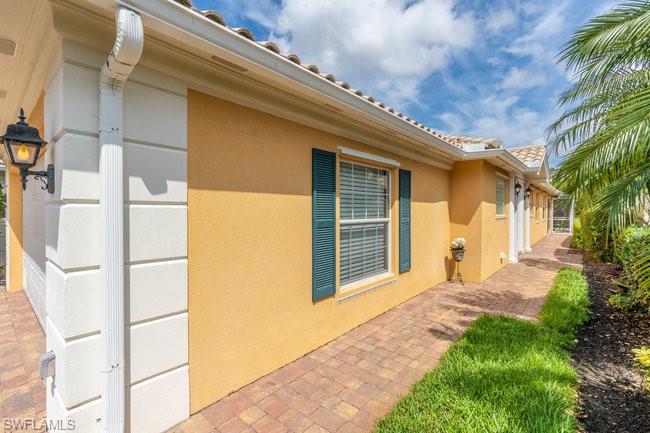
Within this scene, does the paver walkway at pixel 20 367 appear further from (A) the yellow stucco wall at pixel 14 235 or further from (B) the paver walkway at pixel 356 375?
(B) the paver walkway at pixel 356 375

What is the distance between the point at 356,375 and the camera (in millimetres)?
3488

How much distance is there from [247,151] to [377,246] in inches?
132

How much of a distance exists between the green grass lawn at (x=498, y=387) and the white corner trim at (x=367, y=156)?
10.1 feet

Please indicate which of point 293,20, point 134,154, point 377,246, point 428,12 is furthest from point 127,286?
point 428,12

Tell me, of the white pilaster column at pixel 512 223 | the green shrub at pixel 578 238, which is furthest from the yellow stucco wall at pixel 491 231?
the green shrub at pixel 578 238

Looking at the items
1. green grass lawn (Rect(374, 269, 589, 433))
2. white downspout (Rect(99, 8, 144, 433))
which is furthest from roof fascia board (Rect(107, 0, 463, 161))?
green grass lawn (Rect(374, 269, 589, 433))

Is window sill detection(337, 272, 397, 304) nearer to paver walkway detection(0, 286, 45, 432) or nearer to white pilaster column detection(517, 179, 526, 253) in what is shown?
paver walkway detection(0, 286, 45, 432)

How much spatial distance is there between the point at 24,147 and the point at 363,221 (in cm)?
424

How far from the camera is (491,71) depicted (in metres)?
10.4

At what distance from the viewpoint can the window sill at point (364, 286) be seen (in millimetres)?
4688

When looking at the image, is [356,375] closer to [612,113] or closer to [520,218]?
[612,113]

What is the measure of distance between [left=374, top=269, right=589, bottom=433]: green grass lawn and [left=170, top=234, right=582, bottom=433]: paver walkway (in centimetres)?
24

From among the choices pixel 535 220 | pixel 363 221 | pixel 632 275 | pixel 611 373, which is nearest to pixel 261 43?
pixel 363 221

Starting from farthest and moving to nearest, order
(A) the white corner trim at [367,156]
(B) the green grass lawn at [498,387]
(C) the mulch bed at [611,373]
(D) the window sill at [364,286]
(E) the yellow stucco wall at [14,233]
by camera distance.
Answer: (E) the yellow stucco wall at [14,233]
(D) the window sill at [364,286]
(A) the white corner trim at [367,156]
(C) the mulch bed at [611,373]
(B) the green grass lawn at [498,387]
